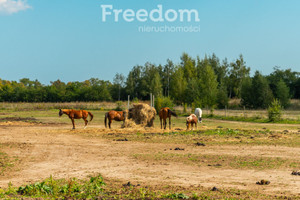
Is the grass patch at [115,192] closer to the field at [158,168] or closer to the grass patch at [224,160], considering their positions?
the field at [158,168]

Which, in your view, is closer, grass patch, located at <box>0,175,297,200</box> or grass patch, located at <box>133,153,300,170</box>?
grass patch, located at <box>0,175,297,200</box>

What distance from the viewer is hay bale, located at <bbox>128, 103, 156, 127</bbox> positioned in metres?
25.1

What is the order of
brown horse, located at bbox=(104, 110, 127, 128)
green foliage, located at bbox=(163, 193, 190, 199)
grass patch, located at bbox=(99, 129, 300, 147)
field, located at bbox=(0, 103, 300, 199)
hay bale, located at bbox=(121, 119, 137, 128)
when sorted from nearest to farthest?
green foliage, located at bbox=(163, 193, 190, 199)
field, located at bbox=(0, 103, 300, 199)
grass patch, located at bbox=(99, 129, 300, 147)
hay bale, located at bbox=(121, 119, 137, 128)
brown horse, located at bbox=(104, 110, 127, 128)

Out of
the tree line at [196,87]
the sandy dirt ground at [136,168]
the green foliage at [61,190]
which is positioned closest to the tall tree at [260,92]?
the tree line at [196,87]

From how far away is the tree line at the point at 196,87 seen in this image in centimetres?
6450

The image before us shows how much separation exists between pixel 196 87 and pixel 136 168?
5744cm

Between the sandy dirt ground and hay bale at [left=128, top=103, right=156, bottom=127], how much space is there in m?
9.07

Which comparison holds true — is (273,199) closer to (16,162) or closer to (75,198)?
(75,198)

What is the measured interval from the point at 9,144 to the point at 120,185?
404 inches

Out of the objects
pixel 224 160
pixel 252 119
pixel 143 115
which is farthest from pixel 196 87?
pixel 224 160

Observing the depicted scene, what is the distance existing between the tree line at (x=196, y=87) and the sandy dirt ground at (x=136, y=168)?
33022 millimetres

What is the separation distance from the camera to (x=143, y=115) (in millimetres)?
25062

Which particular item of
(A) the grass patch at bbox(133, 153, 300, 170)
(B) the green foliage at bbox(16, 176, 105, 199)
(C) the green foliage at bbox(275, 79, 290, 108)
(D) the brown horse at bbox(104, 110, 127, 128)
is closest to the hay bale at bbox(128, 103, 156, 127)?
(D) the brown horse at bbox(104, 110, 127, 128)

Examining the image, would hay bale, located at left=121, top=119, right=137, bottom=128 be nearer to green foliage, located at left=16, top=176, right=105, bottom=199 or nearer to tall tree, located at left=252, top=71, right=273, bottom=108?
green foliage, located at left=16, top=176, right=105, bottom=199
